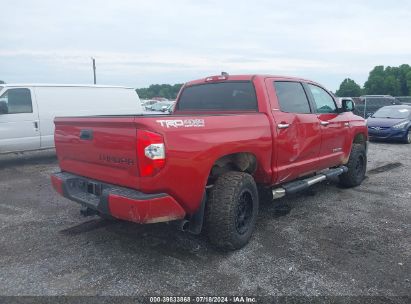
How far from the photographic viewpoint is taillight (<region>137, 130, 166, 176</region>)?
10.5 feet

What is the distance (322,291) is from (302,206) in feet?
8.24

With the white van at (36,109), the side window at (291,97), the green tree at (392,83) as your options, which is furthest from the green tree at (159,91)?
the side window at (291,97)

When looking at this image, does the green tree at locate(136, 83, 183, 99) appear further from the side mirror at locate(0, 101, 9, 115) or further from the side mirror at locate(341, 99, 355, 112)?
the side mirror at locate(341, 99, 355, 112)

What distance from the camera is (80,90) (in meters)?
10.1

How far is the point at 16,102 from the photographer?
A: 28.8 ft

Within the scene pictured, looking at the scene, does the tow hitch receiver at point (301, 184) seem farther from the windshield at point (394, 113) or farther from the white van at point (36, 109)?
the windshield at point (394, 113)

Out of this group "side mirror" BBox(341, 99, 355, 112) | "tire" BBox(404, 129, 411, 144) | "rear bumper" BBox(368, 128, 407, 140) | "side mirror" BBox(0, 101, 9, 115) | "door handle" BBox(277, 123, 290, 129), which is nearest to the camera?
"door handle" BBox(277, 123, 290, 129)

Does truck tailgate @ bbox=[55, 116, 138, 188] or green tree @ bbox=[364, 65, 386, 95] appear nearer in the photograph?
truck tailgate @ bbox=[55, 116, 138, 188]

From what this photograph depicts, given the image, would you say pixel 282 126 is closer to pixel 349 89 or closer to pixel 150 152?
pixel 150 152

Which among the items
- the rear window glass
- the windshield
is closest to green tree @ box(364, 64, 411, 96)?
the windshield

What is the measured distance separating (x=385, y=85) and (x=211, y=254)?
52.7 metres

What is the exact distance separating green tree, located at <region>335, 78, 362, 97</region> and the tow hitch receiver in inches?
1898

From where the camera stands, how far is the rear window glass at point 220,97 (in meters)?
4.68

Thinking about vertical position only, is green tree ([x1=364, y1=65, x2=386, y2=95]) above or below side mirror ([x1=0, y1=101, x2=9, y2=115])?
above
